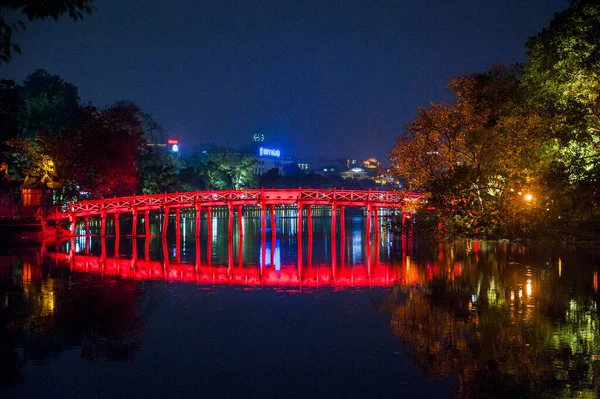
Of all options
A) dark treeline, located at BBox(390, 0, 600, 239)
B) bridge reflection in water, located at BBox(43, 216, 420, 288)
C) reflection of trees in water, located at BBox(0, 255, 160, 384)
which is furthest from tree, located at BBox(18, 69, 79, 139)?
dark treeline, located at BBox(390, 0, 600, 239)

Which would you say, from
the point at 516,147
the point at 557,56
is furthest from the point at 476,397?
the point at 557,56

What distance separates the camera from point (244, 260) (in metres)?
36.6

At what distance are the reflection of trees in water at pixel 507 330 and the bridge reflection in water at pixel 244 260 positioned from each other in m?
4.24

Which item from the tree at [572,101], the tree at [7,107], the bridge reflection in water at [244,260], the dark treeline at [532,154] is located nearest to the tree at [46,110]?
the tree at [7,107]

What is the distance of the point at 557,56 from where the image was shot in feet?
78.9

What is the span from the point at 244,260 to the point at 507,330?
21209 millimetres

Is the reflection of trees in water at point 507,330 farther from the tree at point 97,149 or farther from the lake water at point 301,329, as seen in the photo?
the tree at point 97,149

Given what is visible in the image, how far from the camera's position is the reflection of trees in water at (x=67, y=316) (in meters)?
15.2

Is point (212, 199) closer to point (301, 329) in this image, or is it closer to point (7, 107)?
point (7, 107)

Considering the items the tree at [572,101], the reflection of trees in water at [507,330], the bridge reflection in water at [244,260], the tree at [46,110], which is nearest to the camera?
the reflection of trees in water at [507,330]

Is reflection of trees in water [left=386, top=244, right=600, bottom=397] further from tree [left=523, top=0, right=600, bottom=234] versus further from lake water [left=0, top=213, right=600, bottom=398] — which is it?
tree [left=523, top=0, right=600, bottom=234]

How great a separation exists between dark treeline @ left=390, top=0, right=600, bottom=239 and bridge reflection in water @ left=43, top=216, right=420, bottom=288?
5.66m

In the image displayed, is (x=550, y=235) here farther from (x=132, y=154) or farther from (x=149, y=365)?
(x=132, y=154)

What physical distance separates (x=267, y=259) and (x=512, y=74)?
1570 cm
